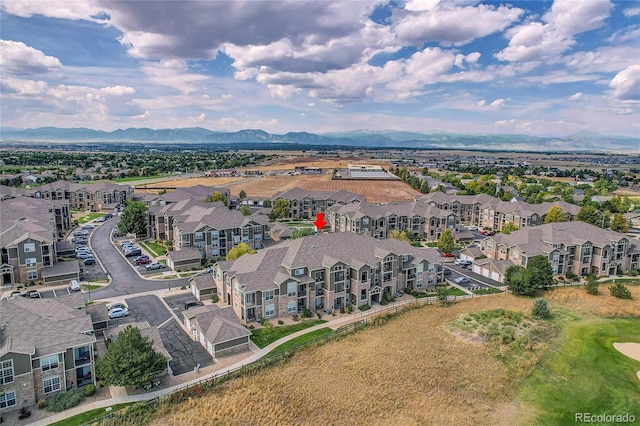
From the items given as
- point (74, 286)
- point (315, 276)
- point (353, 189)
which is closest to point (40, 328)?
point (74, 286)

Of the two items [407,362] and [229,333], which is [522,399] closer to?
[407,362]

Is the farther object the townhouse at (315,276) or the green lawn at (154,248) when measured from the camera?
the green lawn at (154,248)

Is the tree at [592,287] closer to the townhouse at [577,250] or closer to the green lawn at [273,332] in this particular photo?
the townhouse at [577,250]

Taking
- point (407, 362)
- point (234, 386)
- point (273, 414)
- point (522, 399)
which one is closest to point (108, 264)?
point (234, 386)

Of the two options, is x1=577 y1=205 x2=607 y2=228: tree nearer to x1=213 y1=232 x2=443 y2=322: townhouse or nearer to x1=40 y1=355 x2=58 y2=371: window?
x1=213 y1=232 x2=443 y2=322: townhouse

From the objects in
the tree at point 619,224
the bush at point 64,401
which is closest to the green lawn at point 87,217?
the bush at point 64,401
